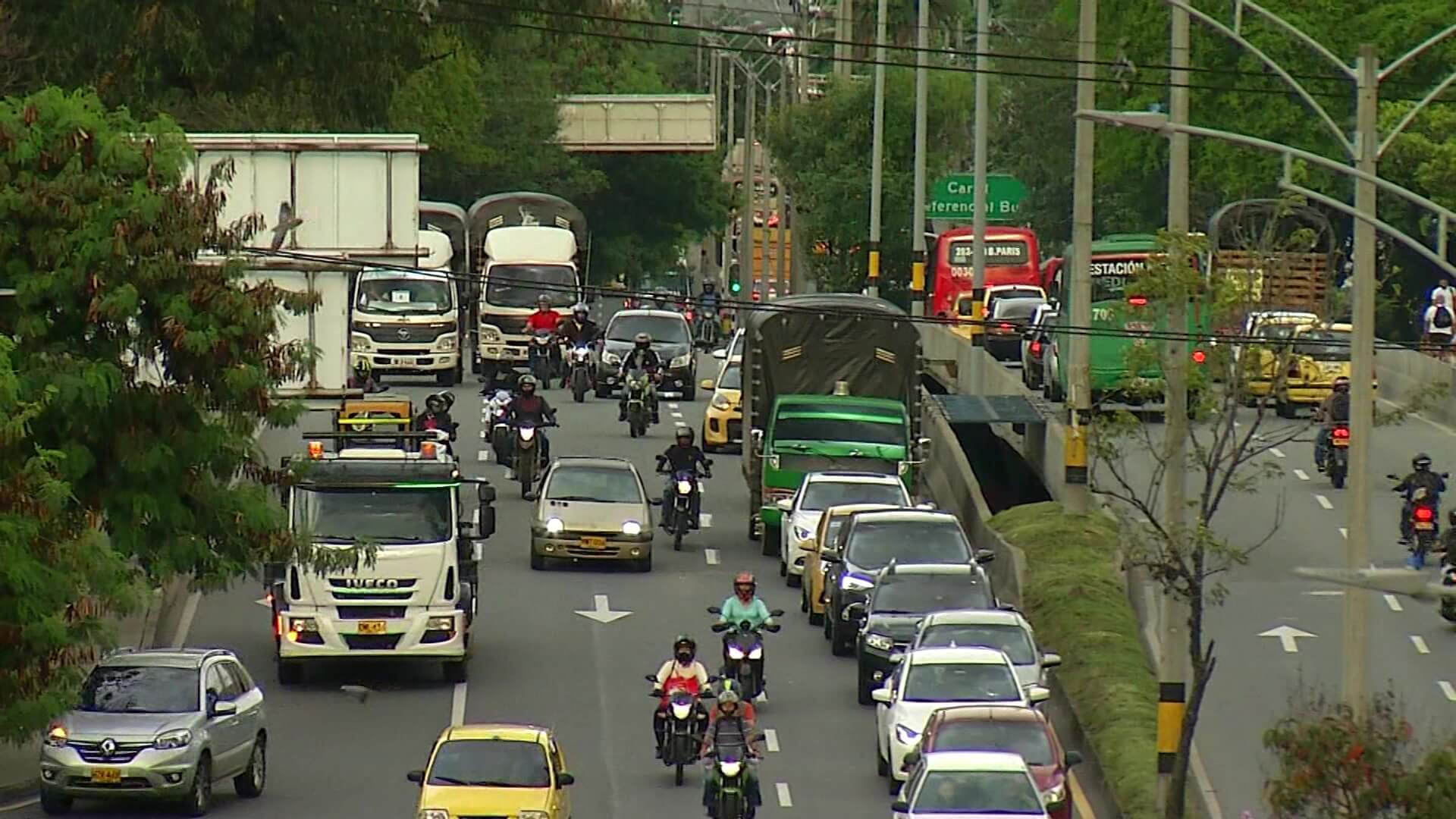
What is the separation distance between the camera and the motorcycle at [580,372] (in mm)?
60062

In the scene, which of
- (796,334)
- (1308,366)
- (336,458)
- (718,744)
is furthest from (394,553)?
(1308,366)

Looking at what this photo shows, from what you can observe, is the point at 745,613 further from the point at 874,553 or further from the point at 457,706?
the point at 874,553

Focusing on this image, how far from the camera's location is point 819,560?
38.4 metres

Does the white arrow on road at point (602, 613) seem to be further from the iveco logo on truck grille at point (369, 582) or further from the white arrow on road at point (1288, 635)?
the white arrow on road at point (1288, 635)

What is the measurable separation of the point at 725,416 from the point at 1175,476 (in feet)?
77.8

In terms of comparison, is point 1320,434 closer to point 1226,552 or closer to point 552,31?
point 552,31

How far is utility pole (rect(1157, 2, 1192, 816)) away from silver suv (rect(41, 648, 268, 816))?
345 inches

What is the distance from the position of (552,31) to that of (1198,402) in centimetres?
1132

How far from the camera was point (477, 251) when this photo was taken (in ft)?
221

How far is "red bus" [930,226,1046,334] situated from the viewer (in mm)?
77625

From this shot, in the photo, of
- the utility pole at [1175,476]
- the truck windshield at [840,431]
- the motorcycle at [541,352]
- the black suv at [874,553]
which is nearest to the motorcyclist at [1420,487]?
the black suv at [874,553]

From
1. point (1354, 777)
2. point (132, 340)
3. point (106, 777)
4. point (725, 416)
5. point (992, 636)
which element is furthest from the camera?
point (725, 416)

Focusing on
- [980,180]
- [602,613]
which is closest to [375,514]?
[602,613]

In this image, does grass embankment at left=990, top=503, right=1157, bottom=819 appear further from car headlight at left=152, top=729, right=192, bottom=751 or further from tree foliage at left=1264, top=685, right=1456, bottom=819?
car headlight at left=152, top=729, right=192, bottom=751
